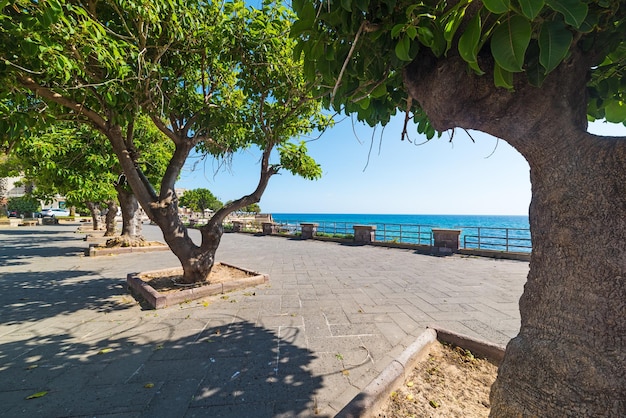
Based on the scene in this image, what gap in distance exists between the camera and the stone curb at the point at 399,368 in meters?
1.71

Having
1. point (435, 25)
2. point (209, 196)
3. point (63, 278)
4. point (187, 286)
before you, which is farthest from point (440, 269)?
point (209, 196)

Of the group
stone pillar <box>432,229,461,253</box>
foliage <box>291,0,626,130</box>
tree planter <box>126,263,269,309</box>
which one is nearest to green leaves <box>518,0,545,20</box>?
foliage <box>291,0,626,130</box>

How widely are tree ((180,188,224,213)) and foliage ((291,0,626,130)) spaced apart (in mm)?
47609

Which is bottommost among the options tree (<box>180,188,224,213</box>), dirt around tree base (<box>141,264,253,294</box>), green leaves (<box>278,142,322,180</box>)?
dirt around tree base (<box>141,264,253,294</box>)

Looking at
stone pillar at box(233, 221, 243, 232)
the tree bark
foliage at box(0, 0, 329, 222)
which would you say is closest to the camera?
foliage at box(0, 0, 329, 222)

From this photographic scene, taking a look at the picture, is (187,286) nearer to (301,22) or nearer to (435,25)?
(301,22)

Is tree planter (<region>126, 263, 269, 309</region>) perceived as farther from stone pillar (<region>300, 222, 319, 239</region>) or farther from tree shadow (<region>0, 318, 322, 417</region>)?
stone pillar (<region>300, 222, 319, 239</region>)

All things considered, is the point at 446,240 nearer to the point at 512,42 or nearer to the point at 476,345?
the point at 476,345

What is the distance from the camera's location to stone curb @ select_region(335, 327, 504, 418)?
1707 mm

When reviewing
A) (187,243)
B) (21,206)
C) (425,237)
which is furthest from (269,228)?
(21,206)

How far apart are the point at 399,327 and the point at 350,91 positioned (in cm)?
277

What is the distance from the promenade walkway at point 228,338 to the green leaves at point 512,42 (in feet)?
7.40

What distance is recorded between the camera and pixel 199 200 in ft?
162

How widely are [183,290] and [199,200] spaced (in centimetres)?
4886
